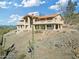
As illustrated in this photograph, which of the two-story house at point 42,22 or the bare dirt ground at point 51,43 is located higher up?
the two-story house at point 42,22

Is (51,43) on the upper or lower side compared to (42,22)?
lower

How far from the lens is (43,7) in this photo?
14.7 feet

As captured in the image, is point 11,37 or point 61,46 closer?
point 61,46

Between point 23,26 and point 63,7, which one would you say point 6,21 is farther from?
point 63,7

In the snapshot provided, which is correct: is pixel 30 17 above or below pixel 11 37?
above

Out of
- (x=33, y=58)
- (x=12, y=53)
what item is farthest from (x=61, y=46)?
(x=12, y=53)

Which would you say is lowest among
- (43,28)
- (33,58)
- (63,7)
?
(33,58)

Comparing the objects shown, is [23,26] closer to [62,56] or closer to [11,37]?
[11,37]

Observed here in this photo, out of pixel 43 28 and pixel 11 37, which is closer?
pixel 43 28

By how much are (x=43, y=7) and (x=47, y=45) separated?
546 millimetres

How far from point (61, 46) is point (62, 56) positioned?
14 cm

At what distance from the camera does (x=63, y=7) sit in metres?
4.48

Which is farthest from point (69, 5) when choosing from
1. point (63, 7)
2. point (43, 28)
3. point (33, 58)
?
point (33, 58)

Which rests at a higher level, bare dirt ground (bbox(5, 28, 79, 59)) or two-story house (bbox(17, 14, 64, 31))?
two-story house (bbox(17, 14, 64, 31))
